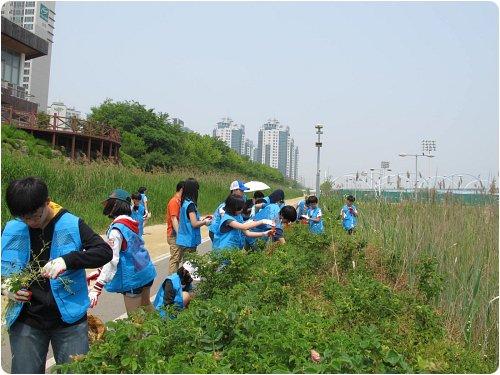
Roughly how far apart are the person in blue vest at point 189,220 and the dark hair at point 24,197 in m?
3.36

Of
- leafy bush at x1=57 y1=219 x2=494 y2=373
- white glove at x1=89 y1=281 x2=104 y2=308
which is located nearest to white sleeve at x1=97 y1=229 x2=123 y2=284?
white glove at x1=89 y1=281 x2=104 y2=308

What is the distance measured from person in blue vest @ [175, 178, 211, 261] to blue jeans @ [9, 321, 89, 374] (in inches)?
126

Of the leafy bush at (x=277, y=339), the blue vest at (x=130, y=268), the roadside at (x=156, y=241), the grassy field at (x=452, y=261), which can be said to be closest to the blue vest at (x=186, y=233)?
the blue vest at (x=130, y=268)

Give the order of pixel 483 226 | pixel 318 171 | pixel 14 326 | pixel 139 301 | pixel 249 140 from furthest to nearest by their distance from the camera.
Result: pixel 249 140 → pixel 318 171 → pixel 483 226 → pixel 139 301 → pixel 14 326

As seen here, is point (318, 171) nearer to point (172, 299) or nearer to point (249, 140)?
point (172, 299)

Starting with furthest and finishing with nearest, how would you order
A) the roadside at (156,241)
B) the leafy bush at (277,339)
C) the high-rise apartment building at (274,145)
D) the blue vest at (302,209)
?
the high-rise apartment building at (274,145), the roadside at (156,241), the blue vest at (302,209), the leafy bush at (277,339)

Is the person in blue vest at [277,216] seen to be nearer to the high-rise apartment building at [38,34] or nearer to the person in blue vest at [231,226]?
the person in blue vest at [231,226]

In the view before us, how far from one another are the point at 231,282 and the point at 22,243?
6.52ft

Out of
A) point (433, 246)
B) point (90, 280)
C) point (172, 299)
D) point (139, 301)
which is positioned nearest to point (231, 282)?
point (172, 299)

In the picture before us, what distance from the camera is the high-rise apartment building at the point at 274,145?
15750 centimetres

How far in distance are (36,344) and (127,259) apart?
1.23 m

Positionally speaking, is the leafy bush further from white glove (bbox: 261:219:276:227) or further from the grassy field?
white glove (bbox: 261:219:276:227)

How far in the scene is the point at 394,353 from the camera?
2537 mm

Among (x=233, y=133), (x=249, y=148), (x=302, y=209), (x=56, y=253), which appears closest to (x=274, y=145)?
(x=249, y=148)
